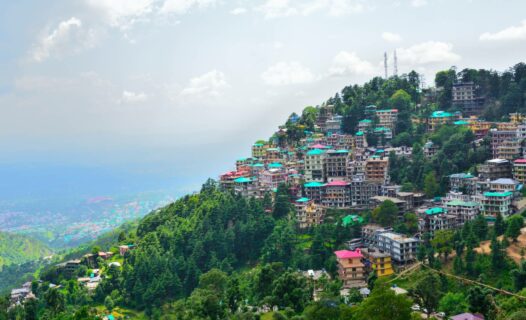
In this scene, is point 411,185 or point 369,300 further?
point 411,185

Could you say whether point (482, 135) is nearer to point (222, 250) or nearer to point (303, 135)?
point (303, 135)

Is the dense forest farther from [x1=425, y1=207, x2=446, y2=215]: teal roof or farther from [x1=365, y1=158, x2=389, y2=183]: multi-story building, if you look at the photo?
[x1=425, y1=207, x2=446, y2=215]: teal roof

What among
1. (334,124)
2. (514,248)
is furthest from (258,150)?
(514,248)

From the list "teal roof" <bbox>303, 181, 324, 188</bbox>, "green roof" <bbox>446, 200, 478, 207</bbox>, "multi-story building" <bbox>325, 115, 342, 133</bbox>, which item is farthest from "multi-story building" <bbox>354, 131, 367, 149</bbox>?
"green roof" <bbox>446, 200, 478, 207</bbox>

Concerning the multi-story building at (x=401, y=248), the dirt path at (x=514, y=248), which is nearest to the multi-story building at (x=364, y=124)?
the multi-story building at (x=401, y=248)

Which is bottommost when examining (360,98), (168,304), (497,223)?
(168,304)

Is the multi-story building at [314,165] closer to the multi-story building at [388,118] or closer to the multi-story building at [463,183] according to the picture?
the multi-story building at [388,118]

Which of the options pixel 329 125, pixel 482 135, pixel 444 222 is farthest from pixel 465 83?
pixel 444 222

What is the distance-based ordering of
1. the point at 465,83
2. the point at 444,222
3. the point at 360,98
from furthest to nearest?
the point at 360,98 < the point at 465,83 < the point at 444,222

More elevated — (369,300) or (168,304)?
(369,300)
